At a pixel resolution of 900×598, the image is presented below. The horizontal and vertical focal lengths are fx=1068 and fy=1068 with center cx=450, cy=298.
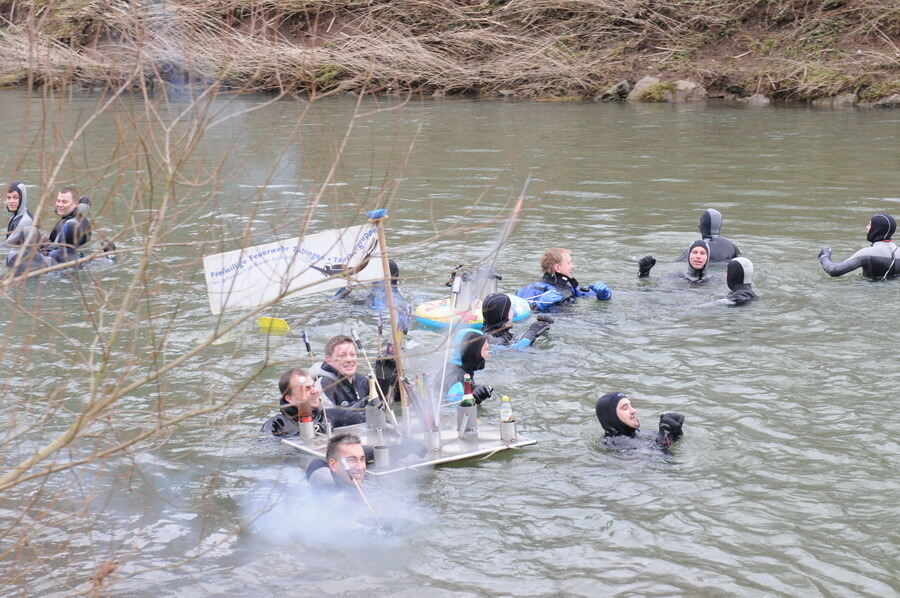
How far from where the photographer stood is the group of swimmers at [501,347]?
692cm

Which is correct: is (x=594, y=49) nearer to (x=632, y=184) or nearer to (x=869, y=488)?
(x=632, y=184)

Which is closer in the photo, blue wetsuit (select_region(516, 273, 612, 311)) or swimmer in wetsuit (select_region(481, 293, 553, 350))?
swimmer in wetsuit (select_region(481, 293, 553, 350))

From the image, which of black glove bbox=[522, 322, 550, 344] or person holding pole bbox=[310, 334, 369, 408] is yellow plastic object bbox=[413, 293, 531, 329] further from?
person holding pole bbox=[310, 334, 369, 408]

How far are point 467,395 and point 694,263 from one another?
488cm

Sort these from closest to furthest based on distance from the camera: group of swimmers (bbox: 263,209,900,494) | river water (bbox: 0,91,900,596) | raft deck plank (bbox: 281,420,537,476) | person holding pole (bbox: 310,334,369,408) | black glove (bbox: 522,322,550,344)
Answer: river water (bbox: 0,91,900,596), group of swimmers (bbox: 263,209,900,494), raft deck plank (bbox: 281,420,537,476), person holding pole (bbox: 310,334,369,408), black glove (bbox: 522,322,550,344)

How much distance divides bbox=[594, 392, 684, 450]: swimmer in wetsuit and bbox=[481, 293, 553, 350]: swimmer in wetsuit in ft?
6.90

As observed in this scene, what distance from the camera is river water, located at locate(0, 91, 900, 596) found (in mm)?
5617

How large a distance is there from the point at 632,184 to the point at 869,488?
37.8 feet

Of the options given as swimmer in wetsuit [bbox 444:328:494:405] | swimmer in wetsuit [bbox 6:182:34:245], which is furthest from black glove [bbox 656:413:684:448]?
swimmer in wetsuit [bbox 6:182:34:245]

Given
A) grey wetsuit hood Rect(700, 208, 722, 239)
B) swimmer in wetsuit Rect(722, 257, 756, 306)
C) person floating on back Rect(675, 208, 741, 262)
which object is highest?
grey wetsuit hood Rect(700, 208, 722, 239)

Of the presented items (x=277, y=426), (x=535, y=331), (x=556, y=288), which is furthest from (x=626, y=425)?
(x=556, y=288)

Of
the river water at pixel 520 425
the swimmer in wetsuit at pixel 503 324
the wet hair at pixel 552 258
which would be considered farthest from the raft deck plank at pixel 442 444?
the wet hair at pixel 552 258

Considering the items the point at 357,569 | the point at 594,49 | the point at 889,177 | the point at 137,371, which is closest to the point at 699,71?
the point at 594,49

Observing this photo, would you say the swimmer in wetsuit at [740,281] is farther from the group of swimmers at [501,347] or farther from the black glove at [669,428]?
the black glove at [669,428]
